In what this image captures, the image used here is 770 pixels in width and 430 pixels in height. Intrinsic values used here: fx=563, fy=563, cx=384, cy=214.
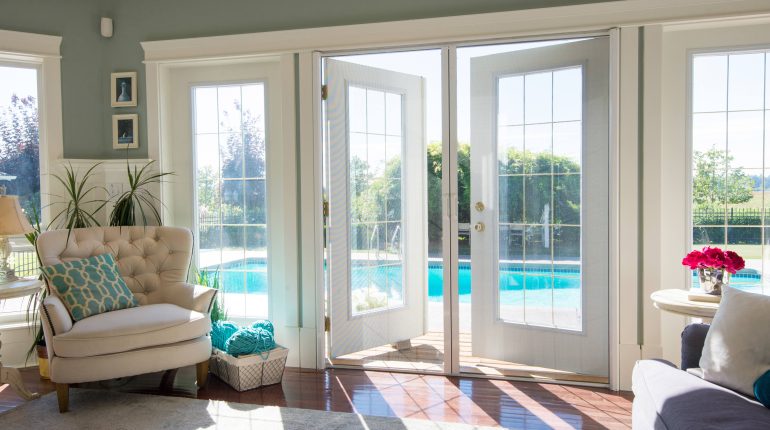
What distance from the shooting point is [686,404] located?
1.82 metres

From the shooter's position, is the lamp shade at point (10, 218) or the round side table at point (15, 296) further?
the lamp shade at point (10, 218)

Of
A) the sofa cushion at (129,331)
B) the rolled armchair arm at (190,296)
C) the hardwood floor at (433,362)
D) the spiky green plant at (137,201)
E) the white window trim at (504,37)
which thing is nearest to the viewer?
the sofa cushion at (129,331)

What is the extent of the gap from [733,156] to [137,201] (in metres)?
3.82

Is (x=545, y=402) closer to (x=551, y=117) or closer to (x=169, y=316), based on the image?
(x=551, y=117)

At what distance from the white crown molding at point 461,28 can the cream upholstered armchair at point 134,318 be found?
1.26 metres

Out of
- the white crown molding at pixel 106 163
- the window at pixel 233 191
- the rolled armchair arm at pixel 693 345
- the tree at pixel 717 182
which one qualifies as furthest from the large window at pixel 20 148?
the tree at pixel 717 182

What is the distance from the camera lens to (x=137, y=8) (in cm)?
393

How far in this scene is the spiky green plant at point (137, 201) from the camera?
3.80 meters

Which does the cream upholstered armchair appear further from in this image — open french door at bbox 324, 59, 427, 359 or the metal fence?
the metal fence

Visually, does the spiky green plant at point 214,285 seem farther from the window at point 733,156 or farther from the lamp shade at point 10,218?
the window at point 733,156

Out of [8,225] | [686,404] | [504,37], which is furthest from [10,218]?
[686,404]

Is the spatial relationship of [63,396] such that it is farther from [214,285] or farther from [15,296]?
[214,285]

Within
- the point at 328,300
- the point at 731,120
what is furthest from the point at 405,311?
the point at 731,120

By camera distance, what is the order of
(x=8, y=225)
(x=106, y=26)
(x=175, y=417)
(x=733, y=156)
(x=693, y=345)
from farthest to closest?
(x=106, y=26), (x=733, y=156), (x=8, y=225), (x=175, y=417), (x=693, y=345)
